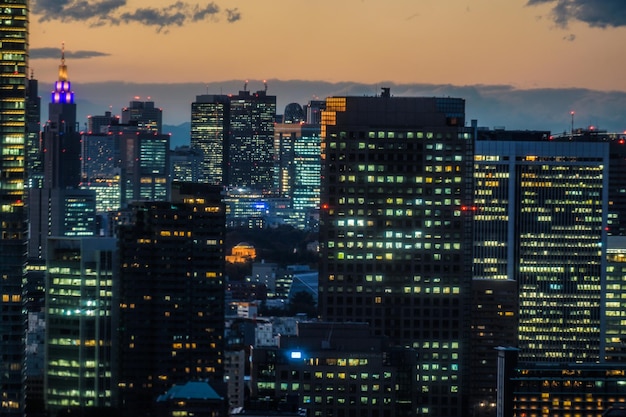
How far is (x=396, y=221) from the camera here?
334 feet

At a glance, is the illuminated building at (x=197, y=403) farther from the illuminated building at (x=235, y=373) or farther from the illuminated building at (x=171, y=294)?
the illuminated building at (x=171, y=294)

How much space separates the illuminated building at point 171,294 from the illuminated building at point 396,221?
34.4 ft

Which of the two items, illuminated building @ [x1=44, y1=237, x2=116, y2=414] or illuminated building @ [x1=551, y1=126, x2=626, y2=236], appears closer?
illuminated building @ [x1=44, y1=237, x2=116, y2=414]

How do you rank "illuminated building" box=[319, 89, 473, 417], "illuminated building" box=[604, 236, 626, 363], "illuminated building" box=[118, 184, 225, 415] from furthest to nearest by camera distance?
1. "illuminated building" box=[604, 236, 626, 363]
2. "illuminated building" box=[118, 184, 225, 415]
3. "illuminated building" box=[319, 89, 473, 417]

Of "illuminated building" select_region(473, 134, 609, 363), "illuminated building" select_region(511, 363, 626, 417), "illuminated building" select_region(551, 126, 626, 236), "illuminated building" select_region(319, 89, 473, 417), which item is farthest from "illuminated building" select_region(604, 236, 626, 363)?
"illuminated building" select_region(511, 363, 626, 417)

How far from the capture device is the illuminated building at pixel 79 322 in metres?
102

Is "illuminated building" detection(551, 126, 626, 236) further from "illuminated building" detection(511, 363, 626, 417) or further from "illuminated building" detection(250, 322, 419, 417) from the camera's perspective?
"illuminated building" detection(250, 322, 419, 417)

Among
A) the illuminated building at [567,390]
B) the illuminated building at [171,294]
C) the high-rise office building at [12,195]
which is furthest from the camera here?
the illuminated building at [171,294]

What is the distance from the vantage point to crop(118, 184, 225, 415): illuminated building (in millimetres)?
108000

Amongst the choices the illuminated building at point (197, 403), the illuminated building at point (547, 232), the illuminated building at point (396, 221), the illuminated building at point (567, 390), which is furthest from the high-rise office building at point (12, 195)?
the illuminated building at point (547, 232)

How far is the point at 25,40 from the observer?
84562mm

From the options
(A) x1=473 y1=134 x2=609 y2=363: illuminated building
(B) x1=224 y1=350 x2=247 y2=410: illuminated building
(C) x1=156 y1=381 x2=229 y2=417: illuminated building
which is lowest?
(B) x1=224 y1=350 x2=247 y2=410: illuminated building

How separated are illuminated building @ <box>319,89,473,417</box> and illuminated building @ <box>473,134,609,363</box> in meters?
35.2

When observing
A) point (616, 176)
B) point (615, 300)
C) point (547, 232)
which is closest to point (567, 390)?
point (615, 300)
